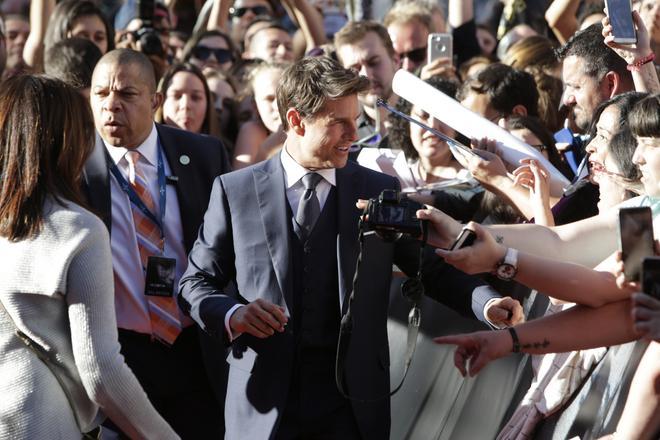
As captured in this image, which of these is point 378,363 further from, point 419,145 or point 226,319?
point 419,145

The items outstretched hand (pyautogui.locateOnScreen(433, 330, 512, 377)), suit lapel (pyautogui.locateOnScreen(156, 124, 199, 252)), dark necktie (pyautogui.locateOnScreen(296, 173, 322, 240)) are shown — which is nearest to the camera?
outstretched hand (pyautogui.locateOnScreen(433, 330, 512, 377))

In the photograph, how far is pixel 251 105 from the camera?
7914 mm

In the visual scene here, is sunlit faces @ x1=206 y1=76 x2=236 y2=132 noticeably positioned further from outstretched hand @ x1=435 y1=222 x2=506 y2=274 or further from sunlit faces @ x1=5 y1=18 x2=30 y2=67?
outstretched hand @ x1=435 y1=222 x2=506 y2=274

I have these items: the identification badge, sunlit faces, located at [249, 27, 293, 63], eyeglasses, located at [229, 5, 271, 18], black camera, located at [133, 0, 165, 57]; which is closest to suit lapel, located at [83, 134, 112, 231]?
the identification badge

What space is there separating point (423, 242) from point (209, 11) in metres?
6.79

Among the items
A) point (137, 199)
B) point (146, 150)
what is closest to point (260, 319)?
point (137, 199)

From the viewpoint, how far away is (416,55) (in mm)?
8188

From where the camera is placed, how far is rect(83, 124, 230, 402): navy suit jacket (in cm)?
502

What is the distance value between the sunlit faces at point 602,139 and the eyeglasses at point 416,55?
3.47 meters

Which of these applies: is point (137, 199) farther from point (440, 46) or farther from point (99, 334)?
point (440, 46)

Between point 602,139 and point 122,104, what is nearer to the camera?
point 602,139

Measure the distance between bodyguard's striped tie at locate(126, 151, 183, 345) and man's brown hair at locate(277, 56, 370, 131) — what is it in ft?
2.69

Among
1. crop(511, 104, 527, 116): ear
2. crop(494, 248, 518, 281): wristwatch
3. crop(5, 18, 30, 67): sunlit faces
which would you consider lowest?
crop(5, 18, 30, 67): sunlit faces

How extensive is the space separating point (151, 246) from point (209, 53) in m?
4.58
